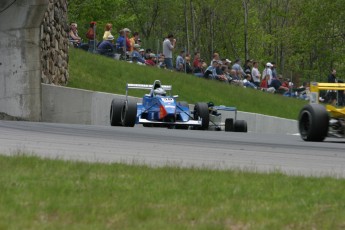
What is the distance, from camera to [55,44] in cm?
2694

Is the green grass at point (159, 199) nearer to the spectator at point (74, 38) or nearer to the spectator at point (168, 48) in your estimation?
the spectator at point (74, 38)

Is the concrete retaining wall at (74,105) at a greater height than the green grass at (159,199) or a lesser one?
greater

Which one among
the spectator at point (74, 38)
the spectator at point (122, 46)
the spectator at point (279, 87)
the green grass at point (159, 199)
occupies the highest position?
the spectator at point (74, 38)

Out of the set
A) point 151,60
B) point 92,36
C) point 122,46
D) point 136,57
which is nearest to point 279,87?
point 151,60

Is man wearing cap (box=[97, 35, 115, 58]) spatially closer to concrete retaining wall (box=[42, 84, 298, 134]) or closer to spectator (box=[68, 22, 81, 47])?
spectator (box=[68, 22, 81, 47])

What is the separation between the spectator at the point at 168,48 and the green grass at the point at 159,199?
22397 mm

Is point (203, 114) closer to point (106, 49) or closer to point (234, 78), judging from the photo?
point (106, 49)

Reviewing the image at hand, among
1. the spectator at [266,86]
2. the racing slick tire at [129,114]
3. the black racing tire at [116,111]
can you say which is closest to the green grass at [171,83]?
the spectator at [266,86]

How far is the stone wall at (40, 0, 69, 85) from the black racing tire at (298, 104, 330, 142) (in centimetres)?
1104

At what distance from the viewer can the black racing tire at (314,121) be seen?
15.4 meters

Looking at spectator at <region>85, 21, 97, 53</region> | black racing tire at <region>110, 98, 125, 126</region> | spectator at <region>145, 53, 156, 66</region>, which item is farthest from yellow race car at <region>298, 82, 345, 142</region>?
spectator at <region>145, 53, 156, 66</region>

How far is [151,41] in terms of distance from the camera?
1553 inches

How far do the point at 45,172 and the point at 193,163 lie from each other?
244 cm

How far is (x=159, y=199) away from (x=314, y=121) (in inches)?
322
